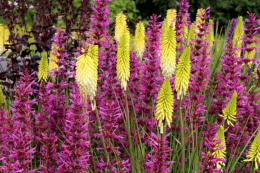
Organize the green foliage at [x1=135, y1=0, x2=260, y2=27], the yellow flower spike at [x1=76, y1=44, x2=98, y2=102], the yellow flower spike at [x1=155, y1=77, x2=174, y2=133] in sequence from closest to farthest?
the yellow flower spike at [x1=155, y1=77, x2=174, y2=133] → the yellow flower spike at [x1=76, y1=44, x2=98, y2=102] → the green foliage at [x1=135, y1=0, x2=260, y2=27]

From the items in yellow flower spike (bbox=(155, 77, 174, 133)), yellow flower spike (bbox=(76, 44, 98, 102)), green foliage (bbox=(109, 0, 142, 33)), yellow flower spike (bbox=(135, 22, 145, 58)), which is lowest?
yellow flower spike (bbox=(155, 77, 174, 133))

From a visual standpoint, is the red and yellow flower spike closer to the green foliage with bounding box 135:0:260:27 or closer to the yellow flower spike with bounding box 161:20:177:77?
the yellow flower spike with bounding box 161:20:177:77

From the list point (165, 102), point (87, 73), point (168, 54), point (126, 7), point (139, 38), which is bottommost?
point (165, 102)

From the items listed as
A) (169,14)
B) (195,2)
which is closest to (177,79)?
(169,14)

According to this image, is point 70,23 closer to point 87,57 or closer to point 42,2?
point 42,2

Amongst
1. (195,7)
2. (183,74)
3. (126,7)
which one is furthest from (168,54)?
(126,7)

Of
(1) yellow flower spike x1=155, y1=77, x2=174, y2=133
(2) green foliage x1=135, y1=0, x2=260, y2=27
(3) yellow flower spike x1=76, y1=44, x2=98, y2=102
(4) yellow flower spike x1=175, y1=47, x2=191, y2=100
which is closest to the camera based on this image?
(1) yellow flower spike x1=155, y1=77, x2=174, y2=133

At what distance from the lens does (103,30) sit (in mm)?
3531

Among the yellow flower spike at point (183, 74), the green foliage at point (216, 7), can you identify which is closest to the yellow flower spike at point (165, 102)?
the yellow flower spike at point (183, 74)

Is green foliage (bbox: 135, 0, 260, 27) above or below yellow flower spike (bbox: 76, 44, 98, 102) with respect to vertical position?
above

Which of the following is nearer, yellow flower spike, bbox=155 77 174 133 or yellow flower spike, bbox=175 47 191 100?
yellow flower spike, bbox=155 77 174 133

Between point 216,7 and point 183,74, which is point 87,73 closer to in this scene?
point 183,74

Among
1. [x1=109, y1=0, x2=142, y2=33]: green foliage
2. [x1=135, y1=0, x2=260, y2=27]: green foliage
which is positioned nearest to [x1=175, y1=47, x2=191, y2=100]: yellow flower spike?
[x1=135, y1=0, x2=260, y2=27]: green foliage

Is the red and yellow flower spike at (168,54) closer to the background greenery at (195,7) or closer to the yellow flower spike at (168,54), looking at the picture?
the yellow flower spike at (168,54)
